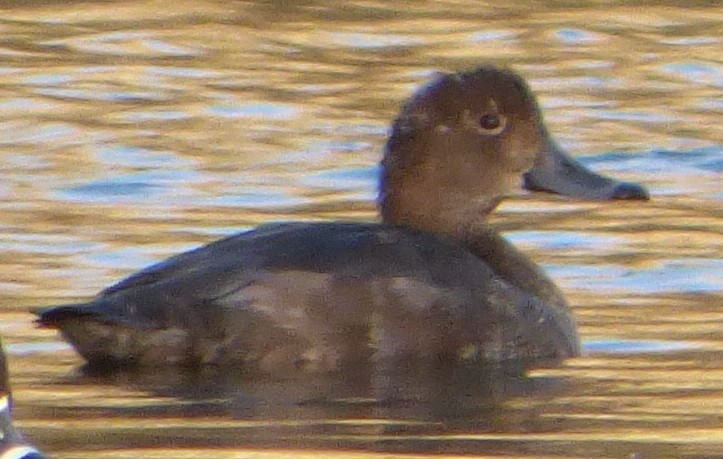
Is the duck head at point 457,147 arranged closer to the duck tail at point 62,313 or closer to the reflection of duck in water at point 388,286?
the reflection of duck in water at point 388,286

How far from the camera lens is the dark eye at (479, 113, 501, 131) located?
8844 millimetres

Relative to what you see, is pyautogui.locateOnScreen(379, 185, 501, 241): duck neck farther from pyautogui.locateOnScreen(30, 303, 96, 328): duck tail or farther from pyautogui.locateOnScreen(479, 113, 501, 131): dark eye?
pyautogui.locateOnScreen(30, 303, 96, 328): duck tail

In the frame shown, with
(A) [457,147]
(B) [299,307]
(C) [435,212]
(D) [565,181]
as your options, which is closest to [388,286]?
(B) [299,307]

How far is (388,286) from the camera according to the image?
7.97 m

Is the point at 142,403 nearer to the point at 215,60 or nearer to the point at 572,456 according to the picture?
the point at 572,456

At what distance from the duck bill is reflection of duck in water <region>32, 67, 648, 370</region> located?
7.2 inches

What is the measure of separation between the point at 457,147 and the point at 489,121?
146 millimetres

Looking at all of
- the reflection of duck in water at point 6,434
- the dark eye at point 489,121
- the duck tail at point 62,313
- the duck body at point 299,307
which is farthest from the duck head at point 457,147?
the reflection of duck in water at point 6,434

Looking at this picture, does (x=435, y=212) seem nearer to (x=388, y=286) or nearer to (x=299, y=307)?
(x=388, y=286)

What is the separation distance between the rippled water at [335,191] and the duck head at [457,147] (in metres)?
0.61

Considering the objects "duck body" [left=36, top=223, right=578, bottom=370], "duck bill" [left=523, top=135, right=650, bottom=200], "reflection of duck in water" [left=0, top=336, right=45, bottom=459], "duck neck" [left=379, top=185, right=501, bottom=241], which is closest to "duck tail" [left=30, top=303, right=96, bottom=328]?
"duck body" [left=36, top=223, right=578, bottom=370]

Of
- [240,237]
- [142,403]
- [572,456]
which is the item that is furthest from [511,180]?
[572,456]

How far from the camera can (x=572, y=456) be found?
630 centimetres

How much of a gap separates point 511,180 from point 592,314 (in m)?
0.56
